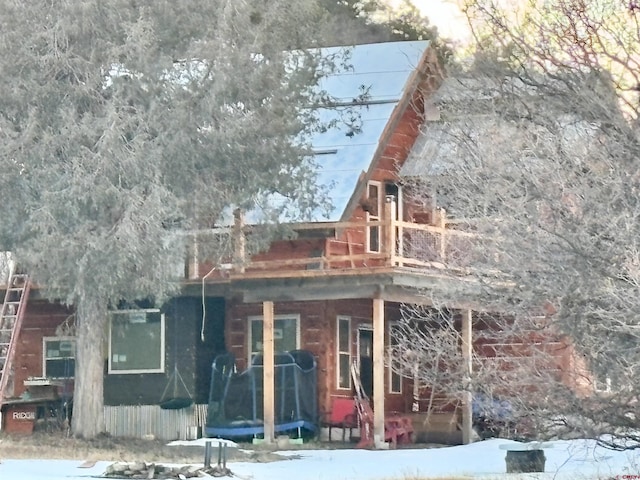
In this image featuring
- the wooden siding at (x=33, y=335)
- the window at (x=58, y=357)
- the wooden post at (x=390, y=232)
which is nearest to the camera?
the wooden post at (x=390, y=232)

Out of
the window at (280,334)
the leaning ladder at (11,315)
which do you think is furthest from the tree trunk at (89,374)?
the window at (280,334)

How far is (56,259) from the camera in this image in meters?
27.8

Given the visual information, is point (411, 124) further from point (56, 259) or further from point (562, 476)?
point (562, 476)

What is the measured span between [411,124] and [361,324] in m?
5.03

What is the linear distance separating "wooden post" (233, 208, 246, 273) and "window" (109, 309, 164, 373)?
4.11 meters

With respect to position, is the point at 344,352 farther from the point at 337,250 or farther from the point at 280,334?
the point at 337,250

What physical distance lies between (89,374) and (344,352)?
6.34 m

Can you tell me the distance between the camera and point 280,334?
111 ft

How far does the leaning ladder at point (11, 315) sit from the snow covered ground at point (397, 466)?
591cm

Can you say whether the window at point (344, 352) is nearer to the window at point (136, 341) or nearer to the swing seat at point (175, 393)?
the swing seat at point (175, 393)

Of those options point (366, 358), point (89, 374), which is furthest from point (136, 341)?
point (366, 358)

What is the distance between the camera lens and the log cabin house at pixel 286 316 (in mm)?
31656

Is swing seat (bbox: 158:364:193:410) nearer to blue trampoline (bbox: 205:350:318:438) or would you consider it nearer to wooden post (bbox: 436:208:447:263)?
blue trampoline (bbox: 205:350:318:438)

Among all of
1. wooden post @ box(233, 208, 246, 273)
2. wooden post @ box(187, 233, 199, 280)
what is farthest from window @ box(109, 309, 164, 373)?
wooden post @ box(233, 208, 246, 273)
